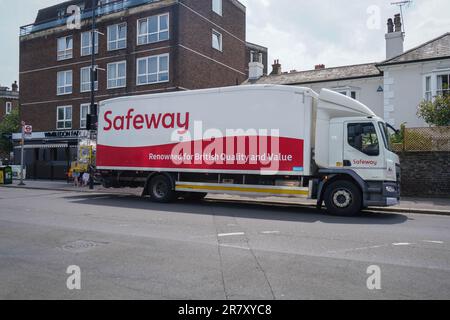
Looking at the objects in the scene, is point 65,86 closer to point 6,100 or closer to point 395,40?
point 395,40

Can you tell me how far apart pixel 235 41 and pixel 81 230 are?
96.1 feet

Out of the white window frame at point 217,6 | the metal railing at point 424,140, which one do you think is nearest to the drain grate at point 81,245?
the metal railing at point 424,140

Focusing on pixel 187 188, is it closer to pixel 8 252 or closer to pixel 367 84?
pixel 8 252

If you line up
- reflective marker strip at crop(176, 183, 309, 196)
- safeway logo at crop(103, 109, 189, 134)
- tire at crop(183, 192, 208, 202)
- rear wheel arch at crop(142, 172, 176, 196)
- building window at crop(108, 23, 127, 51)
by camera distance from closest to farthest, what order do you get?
reflective marker strip at crop(176, 183, 309, 196) < safeway logo at crop(103, 109, 189, 134) < rear wheel arch at crop(142, 172, 176, 196) < tire at crop(183, 192, 208, 202) < building window at crop(108, 23, 127, 51)

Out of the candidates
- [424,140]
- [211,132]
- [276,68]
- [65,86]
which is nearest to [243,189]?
[211,132]

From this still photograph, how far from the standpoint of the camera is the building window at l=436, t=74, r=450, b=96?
62.8 ft

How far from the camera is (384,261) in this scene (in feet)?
19.7

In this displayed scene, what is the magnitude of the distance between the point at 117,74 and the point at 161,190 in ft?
62.0

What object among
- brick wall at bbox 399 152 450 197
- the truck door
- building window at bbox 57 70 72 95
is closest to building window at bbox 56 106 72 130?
building window at bbox 57 70 72 95

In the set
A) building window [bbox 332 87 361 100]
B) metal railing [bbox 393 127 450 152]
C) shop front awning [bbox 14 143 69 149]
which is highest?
building window [bbox 332 87 361 100]

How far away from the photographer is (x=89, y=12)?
3253 centimetres

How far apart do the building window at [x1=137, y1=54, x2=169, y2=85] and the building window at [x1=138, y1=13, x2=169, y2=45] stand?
1382 mm

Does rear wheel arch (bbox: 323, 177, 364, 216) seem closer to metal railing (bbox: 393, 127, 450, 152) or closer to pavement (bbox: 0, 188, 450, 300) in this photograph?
pavement (bbox: 0, 188, 450, 300)

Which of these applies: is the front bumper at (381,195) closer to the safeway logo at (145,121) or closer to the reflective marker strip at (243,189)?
the reflective marker strip at (243,189)
